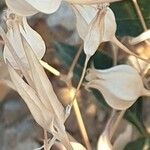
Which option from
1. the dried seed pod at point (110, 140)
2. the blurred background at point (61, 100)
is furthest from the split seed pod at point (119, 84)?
the blurred background at point (61, 100)

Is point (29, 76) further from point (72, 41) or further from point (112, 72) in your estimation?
point (72, 41)

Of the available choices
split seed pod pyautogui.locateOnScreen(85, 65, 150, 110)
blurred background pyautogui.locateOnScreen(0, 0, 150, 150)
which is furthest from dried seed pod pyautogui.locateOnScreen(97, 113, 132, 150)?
blurred background pyautogui.locateOnScreen(0, 0, 150, 150)

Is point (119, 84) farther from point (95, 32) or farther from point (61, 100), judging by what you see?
point (61, 100)

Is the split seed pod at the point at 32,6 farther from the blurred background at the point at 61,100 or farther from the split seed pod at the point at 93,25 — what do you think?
the blurred background at the point at 61,100

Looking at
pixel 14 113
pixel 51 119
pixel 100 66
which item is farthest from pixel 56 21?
pixel 51 119

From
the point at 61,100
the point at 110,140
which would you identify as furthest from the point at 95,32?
the point at 61,100
